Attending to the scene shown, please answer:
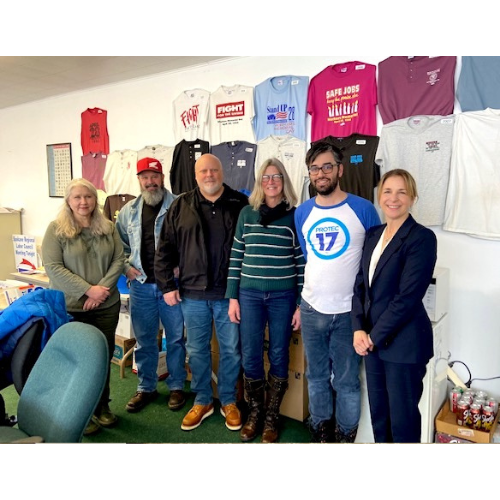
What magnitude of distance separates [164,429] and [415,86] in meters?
2.04

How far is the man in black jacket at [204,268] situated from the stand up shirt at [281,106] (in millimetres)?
759

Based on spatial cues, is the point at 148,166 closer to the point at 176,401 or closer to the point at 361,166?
the point at 361,166

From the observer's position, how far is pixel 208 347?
1757 mm

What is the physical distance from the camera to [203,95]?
97.5 inches

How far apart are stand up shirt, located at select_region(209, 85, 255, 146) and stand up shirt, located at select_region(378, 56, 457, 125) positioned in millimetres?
817

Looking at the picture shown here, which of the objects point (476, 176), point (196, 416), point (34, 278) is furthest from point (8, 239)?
point (476, 176)

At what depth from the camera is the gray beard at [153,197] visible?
1.81m

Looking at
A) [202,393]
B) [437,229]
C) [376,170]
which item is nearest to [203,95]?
[376,170]

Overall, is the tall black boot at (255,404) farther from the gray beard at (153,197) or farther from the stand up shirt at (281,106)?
the stand up shirt at (281,106)

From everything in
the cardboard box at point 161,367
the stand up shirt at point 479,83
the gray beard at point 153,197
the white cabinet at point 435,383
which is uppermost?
the stand up shirt at point 479,83

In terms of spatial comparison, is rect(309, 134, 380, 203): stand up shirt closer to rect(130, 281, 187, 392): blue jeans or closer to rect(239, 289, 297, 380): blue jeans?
rect(239, 289, 297, 380): blue jeans

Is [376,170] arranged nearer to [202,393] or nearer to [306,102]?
[306,102]

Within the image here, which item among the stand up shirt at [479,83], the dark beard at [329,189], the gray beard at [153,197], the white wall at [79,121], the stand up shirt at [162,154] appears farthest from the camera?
the stand up shirt at [162,154]

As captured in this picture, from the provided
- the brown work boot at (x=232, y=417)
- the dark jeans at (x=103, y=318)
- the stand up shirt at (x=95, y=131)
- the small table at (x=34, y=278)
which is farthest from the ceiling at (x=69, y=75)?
the brown work boot at (x=232, y=417)
